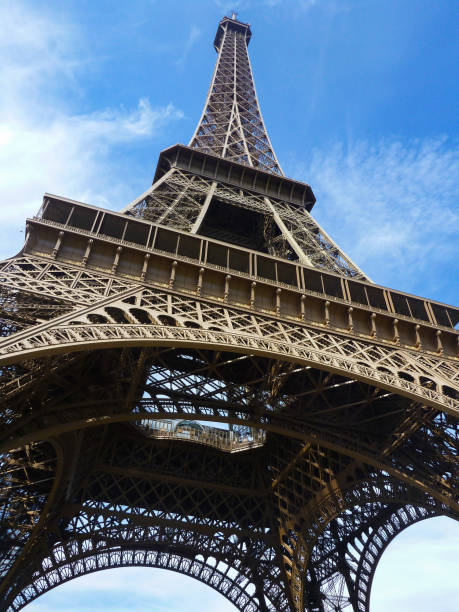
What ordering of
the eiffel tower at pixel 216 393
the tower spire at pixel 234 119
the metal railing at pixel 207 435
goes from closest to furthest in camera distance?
1. the eiffel tower at pixel 216 393
2. the metal railing at pixel 207 435
3. the tower spire at pixel 234 119

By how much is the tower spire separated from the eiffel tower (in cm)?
145

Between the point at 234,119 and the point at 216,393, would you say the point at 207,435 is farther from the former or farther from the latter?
the point at 234,119

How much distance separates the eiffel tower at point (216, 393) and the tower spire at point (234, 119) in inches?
57.0

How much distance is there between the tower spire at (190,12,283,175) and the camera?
33.8 meters

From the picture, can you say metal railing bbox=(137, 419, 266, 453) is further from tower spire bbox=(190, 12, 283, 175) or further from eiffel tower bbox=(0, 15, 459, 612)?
tower spire bbox=(190, 12, 283, 175)

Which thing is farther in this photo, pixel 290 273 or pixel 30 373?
pixel 290 273

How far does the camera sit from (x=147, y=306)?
1425 centimetres

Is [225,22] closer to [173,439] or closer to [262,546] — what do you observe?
[173,439]

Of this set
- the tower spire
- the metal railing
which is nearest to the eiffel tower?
the metal railing

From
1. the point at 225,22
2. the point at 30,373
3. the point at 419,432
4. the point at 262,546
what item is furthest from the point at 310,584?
the point at 225,22

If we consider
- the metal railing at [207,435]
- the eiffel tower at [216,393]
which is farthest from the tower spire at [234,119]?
the metal railing at [207,435]

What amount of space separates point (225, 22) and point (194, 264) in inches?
2020

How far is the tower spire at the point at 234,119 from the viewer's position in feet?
111

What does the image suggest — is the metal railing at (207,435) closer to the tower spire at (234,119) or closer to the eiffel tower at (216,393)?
the eiffel tower at (216,393)
